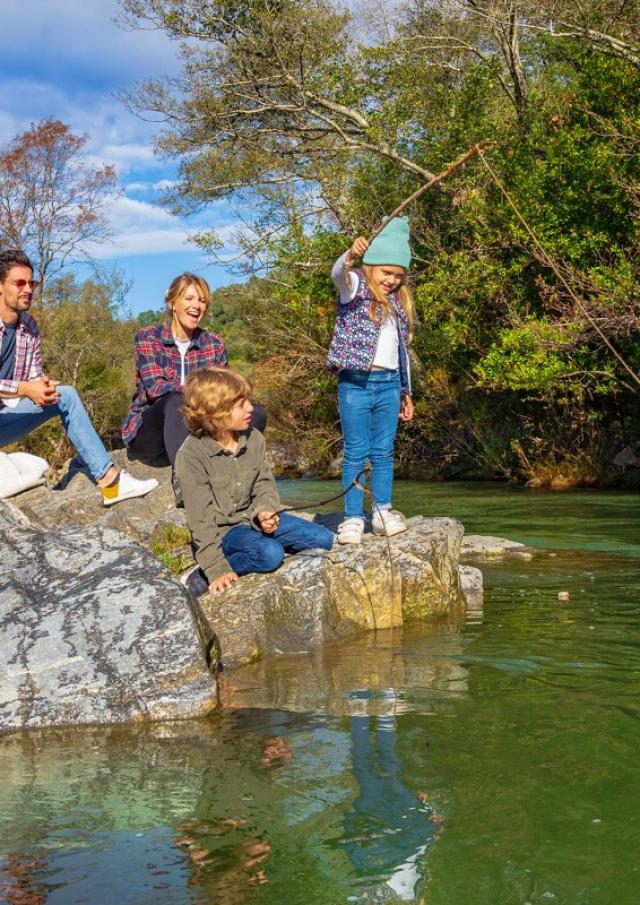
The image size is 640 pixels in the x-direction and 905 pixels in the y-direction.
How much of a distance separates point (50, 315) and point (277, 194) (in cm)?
722

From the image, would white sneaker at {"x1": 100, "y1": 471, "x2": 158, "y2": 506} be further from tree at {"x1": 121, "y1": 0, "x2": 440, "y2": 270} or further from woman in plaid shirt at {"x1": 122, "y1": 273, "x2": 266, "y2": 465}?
tree at {"x1": 121, "y1": 0, "x2": 440, "y2": 270}

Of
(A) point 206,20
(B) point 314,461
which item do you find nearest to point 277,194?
(A) point 206,20

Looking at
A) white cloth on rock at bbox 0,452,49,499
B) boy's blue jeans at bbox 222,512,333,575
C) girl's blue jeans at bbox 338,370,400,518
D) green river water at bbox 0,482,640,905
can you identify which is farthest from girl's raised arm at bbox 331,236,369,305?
white cloth on rock at bbox 0,452,49,499

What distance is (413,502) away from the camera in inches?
567

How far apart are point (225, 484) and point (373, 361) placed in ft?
4.04

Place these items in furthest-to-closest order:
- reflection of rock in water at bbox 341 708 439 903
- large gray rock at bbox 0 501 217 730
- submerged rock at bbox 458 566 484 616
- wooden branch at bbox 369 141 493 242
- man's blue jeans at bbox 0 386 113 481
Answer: man's blue jeans at bbox 0 386 113 481
submerged rock at bbox 458 566 484 616
wooden branch at bbox 369 141 493 242
large gray rock at bbox 0 501 217 730
reflection of rock in water at bbox 341 708 439 903

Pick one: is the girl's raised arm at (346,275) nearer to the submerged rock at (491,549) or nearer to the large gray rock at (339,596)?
the large gray rock at (339,596)

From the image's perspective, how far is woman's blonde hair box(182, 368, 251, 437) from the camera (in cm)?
521

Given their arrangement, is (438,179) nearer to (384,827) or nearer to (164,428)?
(164,428)

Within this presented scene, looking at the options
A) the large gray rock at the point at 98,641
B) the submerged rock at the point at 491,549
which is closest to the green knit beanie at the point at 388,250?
the large gray rock at the point at 98,641

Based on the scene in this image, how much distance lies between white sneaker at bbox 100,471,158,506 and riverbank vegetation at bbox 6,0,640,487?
9437mm

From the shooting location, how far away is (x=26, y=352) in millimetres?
6492

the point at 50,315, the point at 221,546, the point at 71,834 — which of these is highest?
the point at 50,315

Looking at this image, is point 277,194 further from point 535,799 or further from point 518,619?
point 535,799
